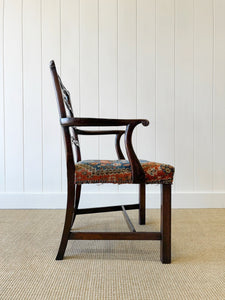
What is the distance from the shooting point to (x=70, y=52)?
7.14 feet

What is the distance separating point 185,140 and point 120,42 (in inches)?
41.3

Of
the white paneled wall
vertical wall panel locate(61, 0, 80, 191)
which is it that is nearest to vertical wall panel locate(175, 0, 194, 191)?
the white paneled wall

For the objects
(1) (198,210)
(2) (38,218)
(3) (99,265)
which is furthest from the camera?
(1) (198,210)

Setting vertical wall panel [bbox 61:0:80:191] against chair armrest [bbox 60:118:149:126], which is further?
vertical wall panel [bbox 61:0:80:191]

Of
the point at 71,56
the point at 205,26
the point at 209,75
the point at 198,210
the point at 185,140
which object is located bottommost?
the point at 198,210

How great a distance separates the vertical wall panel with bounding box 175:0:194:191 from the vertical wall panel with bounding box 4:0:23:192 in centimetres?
140

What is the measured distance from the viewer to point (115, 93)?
218 centimetres

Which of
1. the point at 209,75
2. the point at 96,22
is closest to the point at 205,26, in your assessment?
the point at 209,75

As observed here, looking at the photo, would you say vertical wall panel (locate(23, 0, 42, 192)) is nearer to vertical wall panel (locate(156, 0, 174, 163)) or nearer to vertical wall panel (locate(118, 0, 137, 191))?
vertical wall panel (locate(118, 0, 137, 191))

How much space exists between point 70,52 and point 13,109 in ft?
2.36

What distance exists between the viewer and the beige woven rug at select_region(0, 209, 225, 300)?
3.01 feet

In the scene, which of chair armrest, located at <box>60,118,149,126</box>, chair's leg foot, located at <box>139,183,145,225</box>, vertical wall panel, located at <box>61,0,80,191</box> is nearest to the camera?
chair armrest, located at <box>60,118,149,126</box>

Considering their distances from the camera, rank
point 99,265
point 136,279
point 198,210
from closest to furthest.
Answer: point 136,279
point 99,265
point 198,210

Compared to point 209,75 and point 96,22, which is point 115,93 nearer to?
point 96,22
